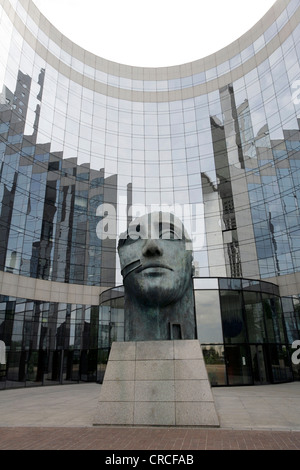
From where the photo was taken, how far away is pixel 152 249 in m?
8.23

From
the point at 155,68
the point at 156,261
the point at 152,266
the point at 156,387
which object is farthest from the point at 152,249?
the point at 155,68

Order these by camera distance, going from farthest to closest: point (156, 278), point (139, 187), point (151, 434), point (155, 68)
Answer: point (155, 68) → point (139, 187) → point (156, 278) → point (151, 434)

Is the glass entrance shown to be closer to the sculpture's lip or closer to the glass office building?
the glass office building

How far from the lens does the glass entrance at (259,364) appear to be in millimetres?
20219

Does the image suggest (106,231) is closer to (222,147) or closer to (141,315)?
(222,147)

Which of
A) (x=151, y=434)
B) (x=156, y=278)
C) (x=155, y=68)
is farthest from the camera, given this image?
(x=155, y=68)

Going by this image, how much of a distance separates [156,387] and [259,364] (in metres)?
15.1

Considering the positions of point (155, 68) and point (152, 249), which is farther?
point (155, 68)

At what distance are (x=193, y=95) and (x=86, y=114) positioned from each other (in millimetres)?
14447

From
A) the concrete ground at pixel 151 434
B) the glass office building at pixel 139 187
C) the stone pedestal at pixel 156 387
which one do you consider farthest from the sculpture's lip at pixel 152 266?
the glass office building at pixel 139 187

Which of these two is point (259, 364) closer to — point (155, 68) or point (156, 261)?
point (156, 261)

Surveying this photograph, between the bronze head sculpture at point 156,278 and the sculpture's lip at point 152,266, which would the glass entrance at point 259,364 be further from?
the sculpture's lip at point 152,266

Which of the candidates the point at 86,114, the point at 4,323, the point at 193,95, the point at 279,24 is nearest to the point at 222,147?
the point at 193,95

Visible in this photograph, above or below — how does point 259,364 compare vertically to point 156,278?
below
